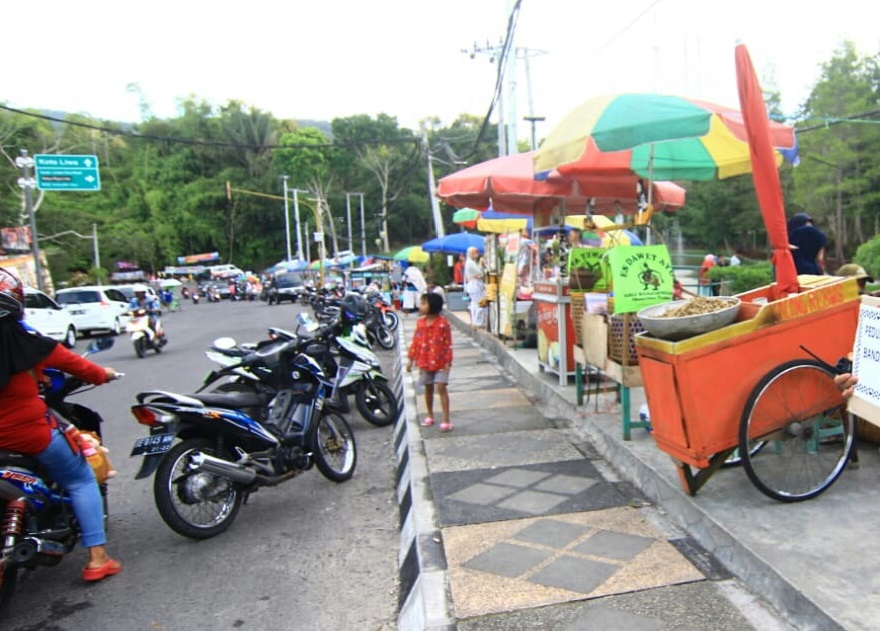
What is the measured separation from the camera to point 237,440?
14.0ft

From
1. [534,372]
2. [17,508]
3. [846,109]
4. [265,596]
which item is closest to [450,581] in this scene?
[265,596]

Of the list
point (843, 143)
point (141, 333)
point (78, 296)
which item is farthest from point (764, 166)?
point (843, 143)

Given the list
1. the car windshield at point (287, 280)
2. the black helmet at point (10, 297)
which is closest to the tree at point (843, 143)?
the car windshield at point (287, 280)

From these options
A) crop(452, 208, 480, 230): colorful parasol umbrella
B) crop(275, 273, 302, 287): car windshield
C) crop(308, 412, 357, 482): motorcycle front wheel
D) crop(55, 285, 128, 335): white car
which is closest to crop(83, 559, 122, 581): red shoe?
crop(308, 412, 357, 482): motorcycle front wheel

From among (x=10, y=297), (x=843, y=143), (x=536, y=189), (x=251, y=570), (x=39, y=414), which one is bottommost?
(x=251, y=570)

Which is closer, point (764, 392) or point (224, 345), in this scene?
point (764, 392)

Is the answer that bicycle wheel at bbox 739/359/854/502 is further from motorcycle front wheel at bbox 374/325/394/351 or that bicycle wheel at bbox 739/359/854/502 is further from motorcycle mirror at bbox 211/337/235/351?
motorcycle front wheel at bbox 374/325/394/351

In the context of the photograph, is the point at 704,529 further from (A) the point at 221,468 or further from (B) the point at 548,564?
(A) the point at 221,468

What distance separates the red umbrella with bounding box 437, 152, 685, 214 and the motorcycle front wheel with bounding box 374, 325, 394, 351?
160 inches

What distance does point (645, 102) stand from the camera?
453 cm

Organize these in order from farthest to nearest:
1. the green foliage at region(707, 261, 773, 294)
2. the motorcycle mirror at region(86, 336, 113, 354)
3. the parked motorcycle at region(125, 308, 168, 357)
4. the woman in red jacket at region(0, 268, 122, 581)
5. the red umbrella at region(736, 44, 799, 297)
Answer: the green foliage at region(707, 261, 773, 294)
the parked motorcycle at region(125, 308, 168, 357)
the motorcycle mirror at region(86, 336, 113, 354)
the red umbrella at region(736, 44, 799, 297)
the woman in red jacket at region(0, 268, 122, 581)

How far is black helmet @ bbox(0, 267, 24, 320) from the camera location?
3.09m

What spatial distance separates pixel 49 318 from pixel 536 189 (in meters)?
13.7

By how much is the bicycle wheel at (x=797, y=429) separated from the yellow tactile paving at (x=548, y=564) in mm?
681
